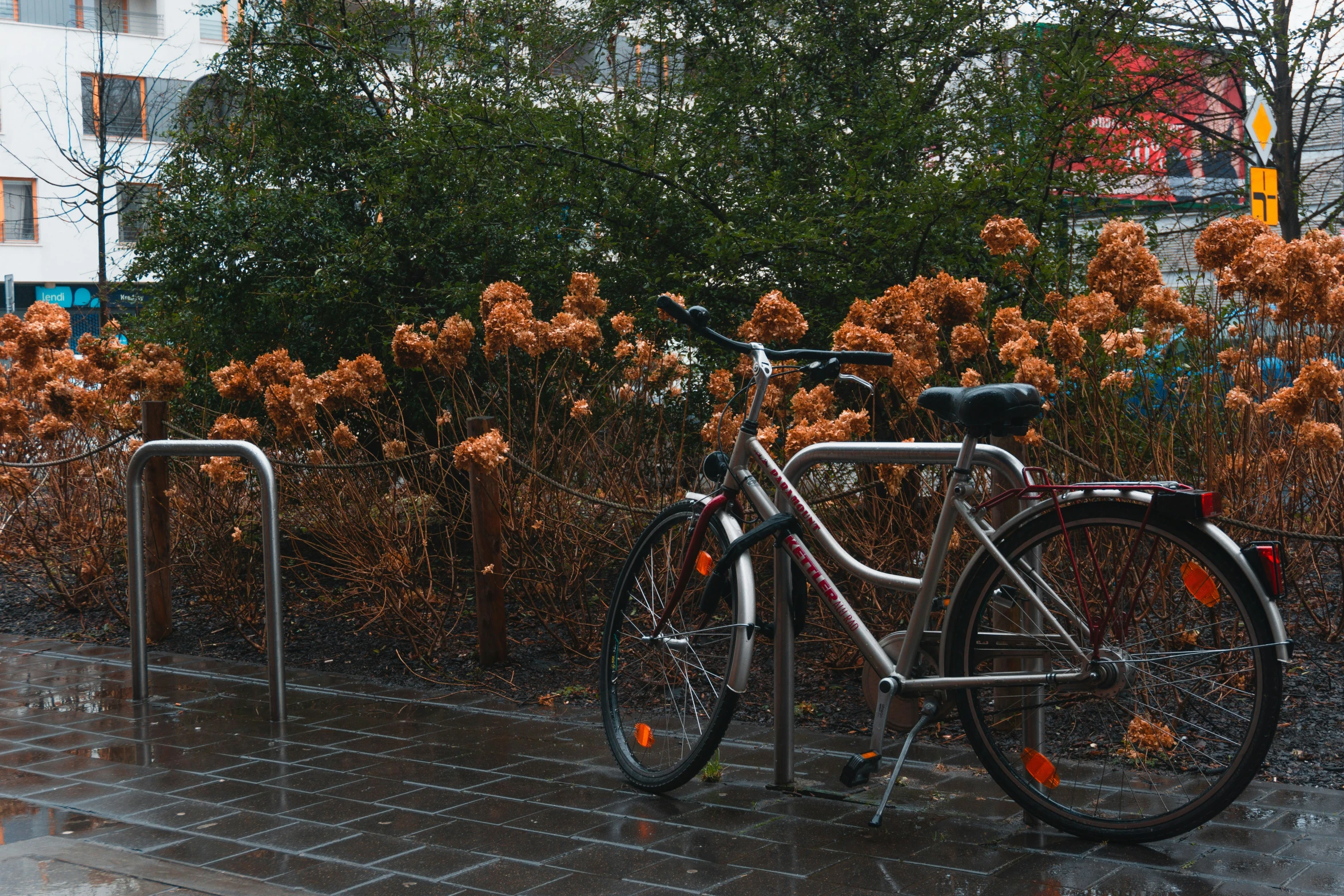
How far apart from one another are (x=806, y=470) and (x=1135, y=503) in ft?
4.24

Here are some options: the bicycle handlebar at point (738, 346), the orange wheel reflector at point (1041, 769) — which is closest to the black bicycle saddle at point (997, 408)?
the bicycle handlebar at point (738, 346)

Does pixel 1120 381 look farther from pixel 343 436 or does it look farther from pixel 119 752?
pixel 119 752

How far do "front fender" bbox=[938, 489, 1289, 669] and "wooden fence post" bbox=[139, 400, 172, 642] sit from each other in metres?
4.87

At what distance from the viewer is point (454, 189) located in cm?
794

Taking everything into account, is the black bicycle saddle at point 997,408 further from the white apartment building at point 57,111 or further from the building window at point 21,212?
the building window at point 21,212

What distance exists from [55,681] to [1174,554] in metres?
5.30

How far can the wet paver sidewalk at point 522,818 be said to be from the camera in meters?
3.46

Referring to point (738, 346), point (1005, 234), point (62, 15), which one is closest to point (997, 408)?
point (738, 346)

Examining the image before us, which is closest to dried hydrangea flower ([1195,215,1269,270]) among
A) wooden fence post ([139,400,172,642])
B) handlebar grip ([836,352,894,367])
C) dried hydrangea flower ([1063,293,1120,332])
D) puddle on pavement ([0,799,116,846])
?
dried hydrangea flower ([1063,293,1120,332])

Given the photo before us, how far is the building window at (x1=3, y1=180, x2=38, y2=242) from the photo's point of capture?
4006 centimetres

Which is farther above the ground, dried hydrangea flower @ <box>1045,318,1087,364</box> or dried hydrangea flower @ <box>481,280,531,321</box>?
dried hydrangea flower @ <box>481,280,531,321</box>

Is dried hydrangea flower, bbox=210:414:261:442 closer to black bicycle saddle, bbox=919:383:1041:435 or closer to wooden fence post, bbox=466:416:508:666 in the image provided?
wooden fence post, bbox=466:416:508:666

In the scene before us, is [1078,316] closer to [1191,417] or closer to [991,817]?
[1191,417]

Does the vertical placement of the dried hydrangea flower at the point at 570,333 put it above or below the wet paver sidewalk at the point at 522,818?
above
